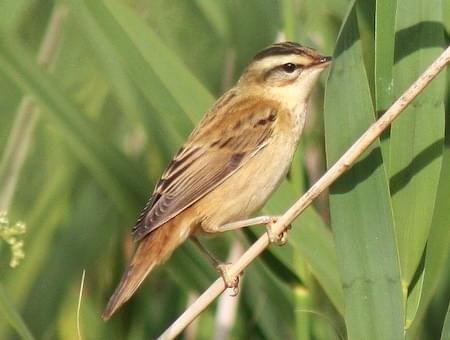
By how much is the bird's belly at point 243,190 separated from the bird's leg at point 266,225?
2.1 inches

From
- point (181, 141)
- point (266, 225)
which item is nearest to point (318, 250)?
point (266, 225)

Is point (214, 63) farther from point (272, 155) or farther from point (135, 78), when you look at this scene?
point (135, 78)

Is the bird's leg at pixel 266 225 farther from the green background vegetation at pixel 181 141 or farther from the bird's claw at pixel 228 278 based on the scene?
the bird's claw at pixel 228 278

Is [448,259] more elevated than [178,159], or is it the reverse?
[178,159]

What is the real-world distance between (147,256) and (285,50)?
87cm

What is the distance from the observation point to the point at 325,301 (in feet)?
11.8

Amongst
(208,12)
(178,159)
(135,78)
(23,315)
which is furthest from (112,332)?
(208,12)

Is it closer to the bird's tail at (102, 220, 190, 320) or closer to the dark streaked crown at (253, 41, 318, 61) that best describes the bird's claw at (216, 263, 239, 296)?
the bird's tail at (102, 220, 190, 320)

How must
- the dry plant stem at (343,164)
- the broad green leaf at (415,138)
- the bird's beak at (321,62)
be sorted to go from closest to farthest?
the dry plant stem at (343,164)
the broad green leaf at (415,138)
the bird's beak at (321,62)

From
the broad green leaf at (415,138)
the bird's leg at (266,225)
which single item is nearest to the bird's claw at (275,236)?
the bird's leg at (266,225)

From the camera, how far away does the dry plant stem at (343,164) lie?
2.33 m

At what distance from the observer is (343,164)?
7.89 feet

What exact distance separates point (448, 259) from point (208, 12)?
4.03ft

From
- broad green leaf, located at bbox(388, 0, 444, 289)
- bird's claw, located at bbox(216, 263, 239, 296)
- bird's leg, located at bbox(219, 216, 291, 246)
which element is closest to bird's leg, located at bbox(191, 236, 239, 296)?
bird's claw, located at bbox(216, 263, 239, 296)
